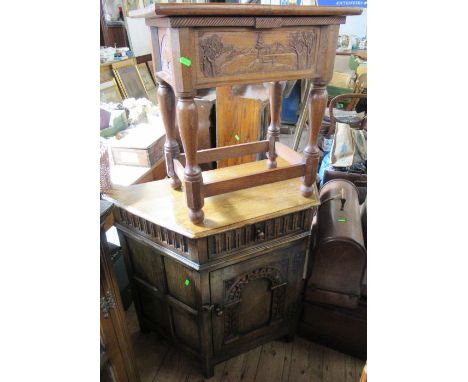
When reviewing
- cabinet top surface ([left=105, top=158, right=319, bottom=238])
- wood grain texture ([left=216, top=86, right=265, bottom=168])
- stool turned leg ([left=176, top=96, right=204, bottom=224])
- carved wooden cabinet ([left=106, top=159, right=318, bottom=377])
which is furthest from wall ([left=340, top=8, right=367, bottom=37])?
stool turned leg ([left=176, top=96, right=204, bottom=224])

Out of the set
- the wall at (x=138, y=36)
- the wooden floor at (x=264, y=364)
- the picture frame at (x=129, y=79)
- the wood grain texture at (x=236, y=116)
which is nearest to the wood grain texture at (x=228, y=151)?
the wood grain texture at (x=236, y=116)

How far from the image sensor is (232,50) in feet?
2.77

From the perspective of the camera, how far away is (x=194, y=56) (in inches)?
31.6

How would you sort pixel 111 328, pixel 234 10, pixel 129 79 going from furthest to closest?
pixel 129 79 → pixel 111 328 → pixel 234 10

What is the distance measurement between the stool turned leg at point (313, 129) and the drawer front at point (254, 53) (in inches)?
3.0

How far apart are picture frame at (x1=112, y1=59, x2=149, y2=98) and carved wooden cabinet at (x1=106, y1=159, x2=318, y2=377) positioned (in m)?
1.98

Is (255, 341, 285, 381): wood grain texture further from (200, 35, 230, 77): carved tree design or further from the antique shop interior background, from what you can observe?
(200, 35, 230, 77): carved tree design

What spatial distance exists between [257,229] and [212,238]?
18 cm

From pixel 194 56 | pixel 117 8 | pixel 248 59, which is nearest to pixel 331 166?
pixel 248 59

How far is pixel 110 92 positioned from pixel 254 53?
7.52ft

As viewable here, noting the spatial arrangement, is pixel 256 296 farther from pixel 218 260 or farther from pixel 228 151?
pixel 228 151

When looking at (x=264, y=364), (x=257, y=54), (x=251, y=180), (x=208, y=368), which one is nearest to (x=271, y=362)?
(x=264, y=364)

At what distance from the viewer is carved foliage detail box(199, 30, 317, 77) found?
2.70 ft
